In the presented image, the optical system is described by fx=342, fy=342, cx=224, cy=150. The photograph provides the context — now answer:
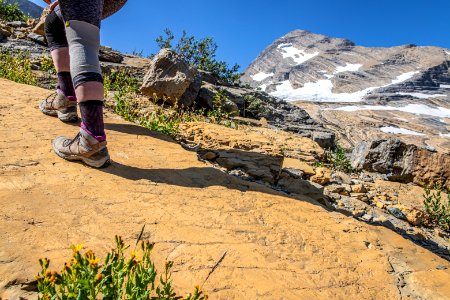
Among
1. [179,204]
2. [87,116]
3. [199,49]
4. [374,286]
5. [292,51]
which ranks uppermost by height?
[292,51]

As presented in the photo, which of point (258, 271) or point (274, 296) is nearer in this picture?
point (274, 296)

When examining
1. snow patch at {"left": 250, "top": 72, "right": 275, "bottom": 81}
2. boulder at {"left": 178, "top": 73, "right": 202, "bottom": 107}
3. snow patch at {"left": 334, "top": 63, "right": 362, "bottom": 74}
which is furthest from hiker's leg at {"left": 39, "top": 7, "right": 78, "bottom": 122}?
snow patch at {"left": 250, "top": 72, "right": 275, "bottom": 81}

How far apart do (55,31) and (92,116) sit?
1.45 metres

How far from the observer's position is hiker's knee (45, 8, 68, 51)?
3.47 meters

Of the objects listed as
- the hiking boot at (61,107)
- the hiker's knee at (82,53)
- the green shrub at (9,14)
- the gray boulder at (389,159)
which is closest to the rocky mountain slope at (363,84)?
the gray boulder at (389,159)

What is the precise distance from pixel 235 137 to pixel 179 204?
3.89 m

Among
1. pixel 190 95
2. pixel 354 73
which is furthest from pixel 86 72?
pixel 354 73

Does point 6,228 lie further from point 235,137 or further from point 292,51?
point 292,51

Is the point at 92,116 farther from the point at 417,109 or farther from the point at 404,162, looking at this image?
the point at 417,109

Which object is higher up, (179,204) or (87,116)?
(87,116)

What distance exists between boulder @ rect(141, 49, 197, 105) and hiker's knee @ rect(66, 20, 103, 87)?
5.68 metres

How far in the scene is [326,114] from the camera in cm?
4612

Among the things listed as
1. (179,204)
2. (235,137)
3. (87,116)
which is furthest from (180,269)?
(235,137)

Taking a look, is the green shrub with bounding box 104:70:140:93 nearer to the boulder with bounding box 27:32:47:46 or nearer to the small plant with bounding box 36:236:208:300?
the boulder with bounding box 27:32:47:46
